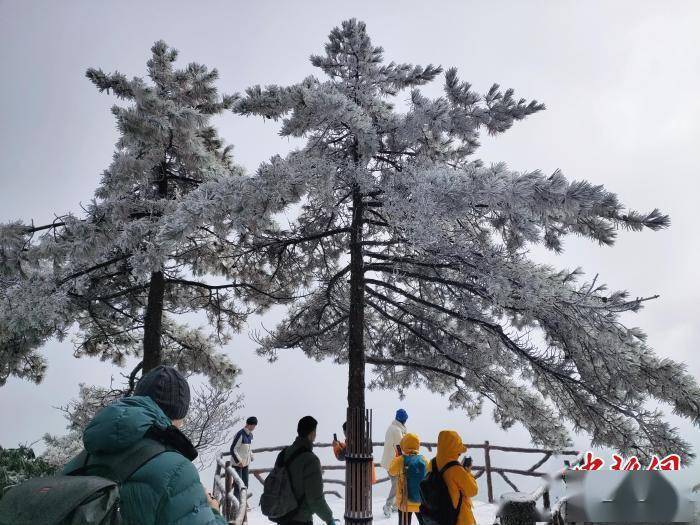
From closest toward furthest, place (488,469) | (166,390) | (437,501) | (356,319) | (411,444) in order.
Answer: (166,390) → (437,501) → (411,444) → (356,319) → (488,469)

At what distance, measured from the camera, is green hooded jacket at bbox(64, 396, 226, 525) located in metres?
2.07

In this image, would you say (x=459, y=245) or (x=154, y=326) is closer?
(x=459, y=245)

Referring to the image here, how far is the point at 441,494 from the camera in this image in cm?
533

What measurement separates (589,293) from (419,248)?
2380 mm

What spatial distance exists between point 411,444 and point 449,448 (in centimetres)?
174

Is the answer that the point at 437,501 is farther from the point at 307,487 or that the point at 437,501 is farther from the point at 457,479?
the point at 307,487

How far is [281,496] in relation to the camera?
5121mm

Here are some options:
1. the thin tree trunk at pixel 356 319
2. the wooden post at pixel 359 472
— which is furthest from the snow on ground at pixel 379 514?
the thin tree trunk at pixel 356 319

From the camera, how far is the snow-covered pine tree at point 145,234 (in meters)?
8.24

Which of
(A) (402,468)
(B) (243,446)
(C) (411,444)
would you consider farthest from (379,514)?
(C) (411,444)

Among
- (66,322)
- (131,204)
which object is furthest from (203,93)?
(66,322)

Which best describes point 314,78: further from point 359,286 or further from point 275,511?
point 275,511

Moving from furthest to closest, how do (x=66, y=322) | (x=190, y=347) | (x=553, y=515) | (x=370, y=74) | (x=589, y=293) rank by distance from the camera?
(x=190, y=347) → (x=66, y=322) → (x=370, y=74) → (x=589, y=293) → (x=553, y=515)

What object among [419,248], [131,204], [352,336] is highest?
[131,204]
